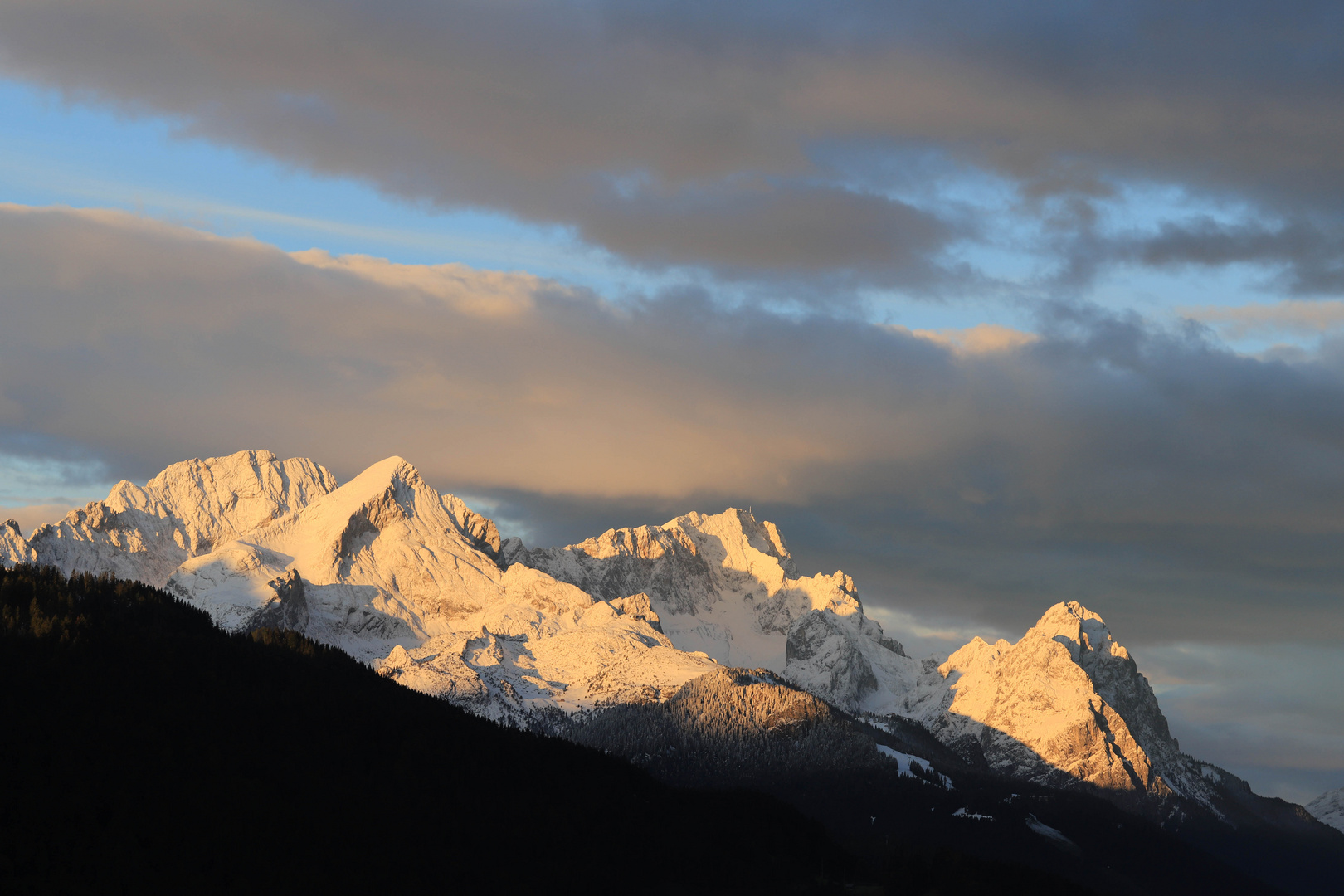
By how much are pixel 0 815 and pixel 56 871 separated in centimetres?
1478

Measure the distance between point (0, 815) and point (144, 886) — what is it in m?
23.4

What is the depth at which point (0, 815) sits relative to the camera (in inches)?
7869

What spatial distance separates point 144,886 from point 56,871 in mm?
12095

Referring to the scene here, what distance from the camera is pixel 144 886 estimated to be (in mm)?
→ 198125

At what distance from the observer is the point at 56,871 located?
192 m
